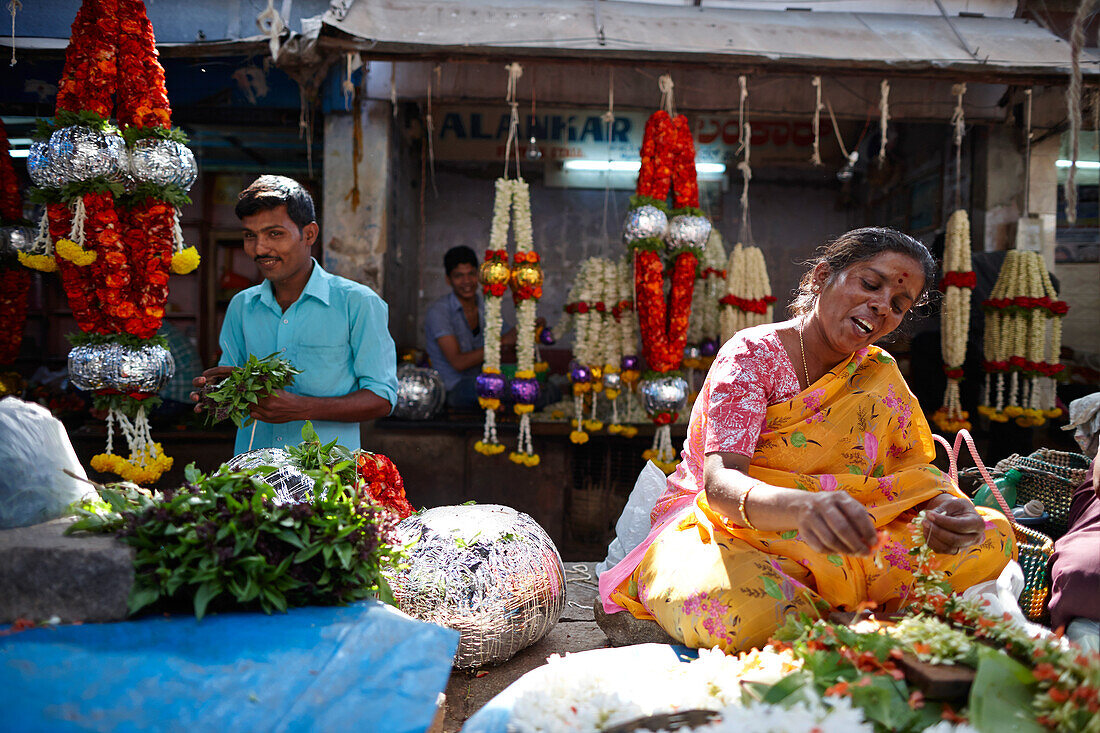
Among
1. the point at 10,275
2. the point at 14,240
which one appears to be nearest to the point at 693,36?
the point at 14,240

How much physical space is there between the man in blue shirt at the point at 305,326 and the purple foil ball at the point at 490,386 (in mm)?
1571

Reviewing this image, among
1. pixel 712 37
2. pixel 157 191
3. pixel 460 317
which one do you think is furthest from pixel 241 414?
pixel 712 37

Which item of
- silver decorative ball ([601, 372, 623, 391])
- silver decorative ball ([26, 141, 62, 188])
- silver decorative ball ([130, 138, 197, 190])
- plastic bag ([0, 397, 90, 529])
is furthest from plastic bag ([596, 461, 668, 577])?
silver decorative ball ([26, 141, 62, 188])

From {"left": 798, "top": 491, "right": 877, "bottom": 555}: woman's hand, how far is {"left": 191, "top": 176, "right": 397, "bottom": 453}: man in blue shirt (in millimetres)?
1726

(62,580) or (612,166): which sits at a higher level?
(612,166)

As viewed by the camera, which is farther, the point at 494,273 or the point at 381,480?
the point at 494,273

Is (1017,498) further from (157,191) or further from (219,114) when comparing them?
(219,114)

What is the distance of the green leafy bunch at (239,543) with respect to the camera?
1577 millimetres

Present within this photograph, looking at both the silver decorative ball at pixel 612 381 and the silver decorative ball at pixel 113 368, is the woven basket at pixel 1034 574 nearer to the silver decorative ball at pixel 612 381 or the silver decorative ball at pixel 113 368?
the silver decorative ball at pixel 612 381

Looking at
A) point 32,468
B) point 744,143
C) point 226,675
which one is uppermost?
point 744,143

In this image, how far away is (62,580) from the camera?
153 cm

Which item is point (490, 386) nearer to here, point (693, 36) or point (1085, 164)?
point (693, 36)

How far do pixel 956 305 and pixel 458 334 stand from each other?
11.7ft

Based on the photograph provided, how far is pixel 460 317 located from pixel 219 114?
8.02ft
